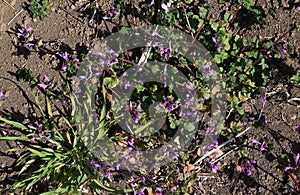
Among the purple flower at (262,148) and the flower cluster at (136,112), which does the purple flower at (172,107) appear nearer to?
the flower cluster at (136,112)

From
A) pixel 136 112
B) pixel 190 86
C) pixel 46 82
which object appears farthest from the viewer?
pixel 46 82

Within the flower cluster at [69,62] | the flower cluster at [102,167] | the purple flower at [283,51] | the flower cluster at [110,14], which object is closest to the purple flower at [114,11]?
the flower cluster at [110,14]

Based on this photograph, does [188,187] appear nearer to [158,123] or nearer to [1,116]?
[158,123]

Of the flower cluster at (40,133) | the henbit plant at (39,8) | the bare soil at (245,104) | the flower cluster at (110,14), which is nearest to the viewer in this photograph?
the flower cluster at (40,133)

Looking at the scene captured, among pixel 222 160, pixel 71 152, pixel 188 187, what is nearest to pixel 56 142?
pixel 71 152

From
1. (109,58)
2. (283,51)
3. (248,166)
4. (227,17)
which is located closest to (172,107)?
(109,58)

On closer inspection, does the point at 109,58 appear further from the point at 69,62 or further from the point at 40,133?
the point at 40,133

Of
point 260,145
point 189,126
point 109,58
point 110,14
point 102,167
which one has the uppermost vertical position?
point 110,14
